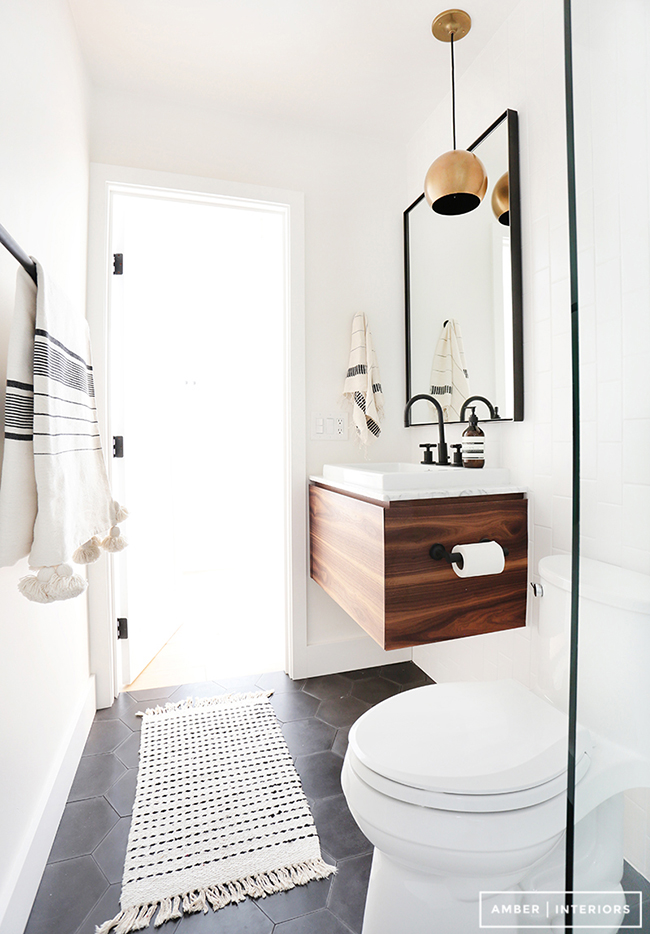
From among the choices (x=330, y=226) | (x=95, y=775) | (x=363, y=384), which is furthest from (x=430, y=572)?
(x=330, y=226)

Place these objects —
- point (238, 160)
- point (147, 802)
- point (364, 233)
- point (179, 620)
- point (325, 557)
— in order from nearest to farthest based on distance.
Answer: point (147, 802) → point (325, 557) → point (238, 160) → point (364, 233) → point (179, 620)

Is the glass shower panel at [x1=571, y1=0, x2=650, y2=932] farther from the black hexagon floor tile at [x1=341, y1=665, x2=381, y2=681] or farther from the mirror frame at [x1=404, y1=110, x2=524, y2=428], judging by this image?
the black hexagon floor tile at [x1=341, y1=665, x2=381, y2=681]

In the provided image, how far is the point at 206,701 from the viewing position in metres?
2.03

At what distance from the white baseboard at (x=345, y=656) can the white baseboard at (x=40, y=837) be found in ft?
3.02

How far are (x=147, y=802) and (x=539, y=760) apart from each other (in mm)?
1125

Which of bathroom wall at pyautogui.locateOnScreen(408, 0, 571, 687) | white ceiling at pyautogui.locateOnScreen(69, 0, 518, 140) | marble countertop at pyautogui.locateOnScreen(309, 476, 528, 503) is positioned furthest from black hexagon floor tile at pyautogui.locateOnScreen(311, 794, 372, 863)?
white ceiling at pyautogui.locateOnScreen(69, 0, 518, 140)

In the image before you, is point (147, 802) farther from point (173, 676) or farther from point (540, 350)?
point (540, 350)

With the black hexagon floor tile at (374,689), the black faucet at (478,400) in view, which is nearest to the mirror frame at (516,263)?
the black faucet at (478,400)

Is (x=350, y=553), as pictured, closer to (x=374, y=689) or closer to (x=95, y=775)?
(x=374, y=689)

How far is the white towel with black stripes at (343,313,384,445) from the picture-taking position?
221 centimetres

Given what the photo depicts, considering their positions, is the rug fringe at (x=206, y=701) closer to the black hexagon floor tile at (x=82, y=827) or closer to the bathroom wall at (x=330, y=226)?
the bathroom wall at (x=330, y=226)

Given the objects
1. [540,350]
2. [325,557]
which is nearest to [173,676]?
[325,557]

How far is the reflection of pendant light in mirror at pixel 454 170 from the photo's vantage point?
1609 mm

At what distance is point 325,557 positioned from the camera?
2018mm
